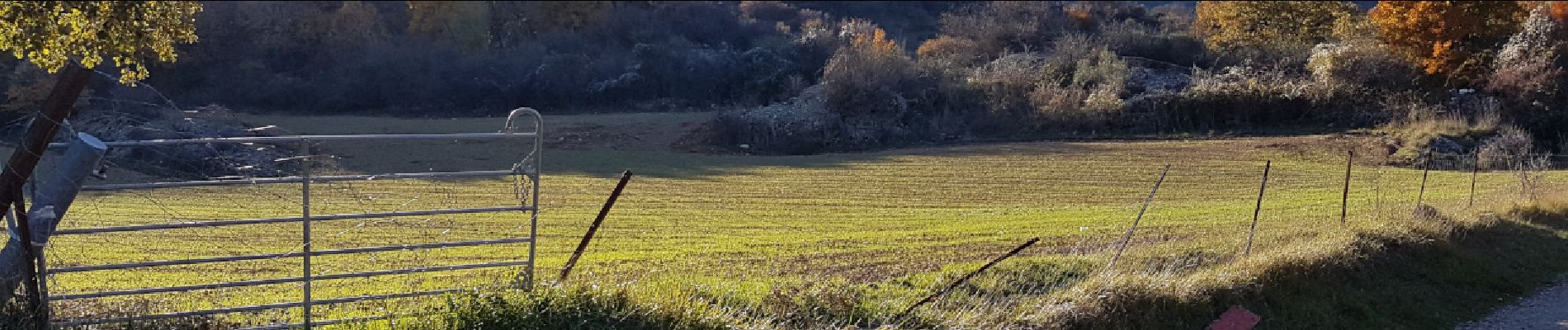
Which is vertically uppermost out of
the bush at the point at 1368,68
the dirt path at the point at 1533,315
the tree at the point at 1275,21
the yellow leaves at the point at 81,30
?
the tree at the point at 1275,21

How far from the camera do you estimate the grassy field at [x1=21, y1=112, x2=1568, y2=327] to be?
10.1 metres

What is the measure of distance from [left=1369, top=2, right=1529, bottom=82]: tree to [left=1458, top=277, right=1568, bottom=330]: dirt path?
29.4 m

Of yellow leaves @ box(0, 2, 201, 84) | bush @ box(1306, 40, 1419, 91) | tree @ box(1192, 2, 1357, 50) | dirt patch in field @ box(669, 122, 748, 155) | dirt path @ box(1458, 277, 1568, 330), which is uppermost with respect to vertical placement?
tree @ box(1192, 2, 1357, 50)

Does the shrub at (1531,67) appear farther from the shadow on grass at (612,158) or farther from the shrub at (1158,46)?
the shadow on grass at (612,158)

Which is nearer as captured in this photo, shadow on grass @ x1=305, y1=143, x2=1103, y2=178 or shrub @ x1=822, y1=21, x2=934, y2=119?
shadow on grass @ x1=305, y1=143, x2=1103, y2=178

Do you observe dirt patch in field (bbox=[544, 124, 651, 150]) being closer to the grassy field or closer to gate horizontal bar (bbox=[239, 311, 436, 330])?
the grassy field

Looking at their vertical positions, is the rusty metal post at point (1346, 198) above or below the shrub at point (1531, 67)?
below

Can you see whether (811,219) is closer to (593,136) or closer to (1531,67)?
(593,136)

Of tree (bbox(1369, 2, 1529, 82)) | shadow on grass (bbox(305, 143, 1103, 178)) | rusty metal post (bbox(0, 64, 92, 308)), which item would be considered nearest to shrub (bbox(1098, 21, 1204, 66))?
tree (bbox(1369, 2, 1529, 82))

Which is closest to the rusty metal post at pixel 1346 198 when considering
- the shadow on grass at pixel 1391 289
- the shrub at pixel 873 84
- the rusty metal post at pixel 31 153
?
the shadow on grass at pixel 1391 289

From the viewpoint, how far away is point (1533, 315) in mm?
11516

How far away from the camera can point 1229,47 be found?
4850 cm

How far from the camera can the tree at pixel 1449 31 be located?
39125 mm

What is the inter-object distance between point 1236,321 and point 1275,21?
142 ft
